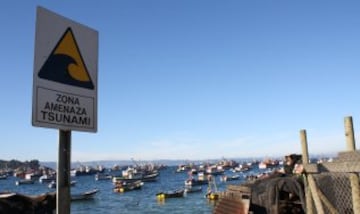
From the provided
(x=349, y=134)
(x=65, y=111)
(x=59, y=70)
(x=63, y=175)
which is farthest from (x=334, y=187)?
(x=59, y=70)

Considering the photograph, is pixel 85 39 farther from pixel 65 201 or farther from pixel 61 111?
pixel 65 201

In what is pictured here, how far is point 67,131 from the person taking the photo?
4234 millimetres

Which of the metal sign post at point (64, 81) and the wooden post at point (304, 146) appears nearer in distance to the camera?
the metal sign post at point (64, 81)

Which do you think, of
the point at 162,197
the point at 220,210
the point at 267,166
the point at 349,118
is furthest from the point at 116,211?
the point at 267,166

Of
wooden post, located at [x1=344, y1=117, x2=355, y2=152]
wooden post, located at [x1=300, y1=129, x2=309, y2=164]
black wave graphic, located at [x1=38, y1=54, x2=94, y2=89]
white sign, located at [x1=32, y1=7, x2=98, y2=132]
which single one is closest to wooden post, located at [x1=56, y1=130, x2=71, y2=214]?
white sign, located at [x1=32, y1=7, x2=98, y2=132]

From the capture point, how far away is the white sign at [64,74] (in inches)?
155

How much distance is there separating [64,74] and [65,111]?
12.7 inches

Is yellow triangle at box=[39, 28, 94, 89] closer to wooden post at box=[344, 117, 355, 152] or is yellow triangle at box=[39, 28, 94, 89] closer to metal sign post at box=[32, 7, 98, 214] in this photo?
metal sign post at box=[32, 7, 98, 214]

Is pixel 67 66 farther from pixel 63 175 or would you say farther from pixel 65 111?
pixel 63 175

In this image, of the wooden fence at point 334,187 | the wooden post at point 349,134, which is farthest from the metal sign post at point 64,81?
the wooden post at point 349,134

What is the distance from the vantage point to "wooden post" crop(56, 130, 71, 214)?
4156mm

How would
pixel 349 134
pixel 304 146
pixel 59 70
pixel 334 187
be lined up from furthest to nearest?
pixel 304 146, pixel 349 134, pixel 334 187, pixel 59 70

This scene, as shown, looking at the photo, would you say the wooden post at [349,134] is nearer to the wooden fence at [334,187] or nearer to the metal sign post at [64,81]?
the wooden fence at [334,187]

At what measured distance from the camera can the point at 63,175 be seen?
4188 millimetres
